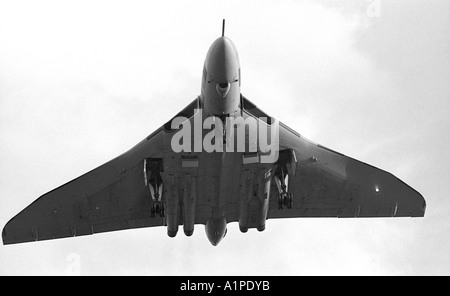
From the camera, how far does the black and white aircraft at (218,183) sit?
28609 mm

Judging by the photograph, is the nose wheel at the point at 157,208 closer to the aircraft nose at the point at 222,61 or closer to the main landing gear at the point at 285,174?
the main landing gear at the point at 285,174

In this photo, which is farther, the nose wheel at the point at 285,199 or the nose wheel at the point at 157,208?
the nose wheel at the point at 285,199

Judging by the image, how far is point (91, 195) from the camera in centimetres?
3192

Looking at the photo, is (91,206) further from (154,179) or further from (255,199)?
(255,199)

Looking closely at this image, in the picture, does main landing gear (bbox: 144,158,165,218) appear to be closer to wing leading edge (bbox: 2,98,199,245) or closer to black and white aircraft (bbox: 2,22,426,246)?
black and white aircraft (bbox: 2,22,426,246)

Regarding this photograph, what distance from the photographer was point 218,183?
3042 centimetres

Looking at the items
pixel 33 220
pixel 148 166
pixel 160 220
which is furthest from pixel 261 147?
pixel 33 220

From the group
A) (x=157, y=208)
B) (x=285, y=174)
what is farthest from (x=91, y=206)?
(x=285, y=174)

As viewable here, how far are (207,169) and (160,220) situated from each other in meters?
5.39

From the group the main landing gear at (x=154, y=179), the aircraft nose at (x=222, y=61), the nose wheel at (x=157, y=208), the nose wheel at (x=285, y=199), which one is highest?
the aircraft nose at (x=222, y=61)

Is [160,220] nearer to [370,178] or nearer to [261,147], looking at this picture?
[261,147]

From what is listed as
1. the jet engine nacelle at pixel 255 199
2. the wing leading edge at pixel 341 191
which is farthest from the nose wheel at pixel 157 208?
the wing leading edge at pixel 341 191

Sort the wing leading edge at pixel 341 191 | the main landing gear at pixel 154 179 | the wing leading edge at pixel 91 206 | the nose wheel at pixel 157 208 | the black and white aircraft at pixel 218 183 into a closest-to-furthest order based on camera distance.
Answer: the black and white aircraft at pixel 218 183, the nose wheel at pixel 157 208, the main landing gear at pixel 154 179, the wing leading edge at pixel 91 206, the wing leading edge at pixel 341 191

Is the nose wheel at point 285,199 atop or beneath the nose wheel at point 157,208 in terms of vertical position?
atop
